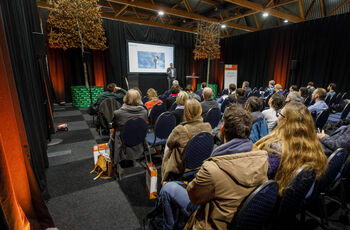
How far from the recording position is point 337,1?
27.3 ft

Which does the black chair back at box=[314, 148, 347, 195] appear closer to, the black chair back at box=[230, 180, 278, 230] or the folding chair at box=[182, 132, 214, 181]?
the black chair back at box=[230, 180, 278, 230]

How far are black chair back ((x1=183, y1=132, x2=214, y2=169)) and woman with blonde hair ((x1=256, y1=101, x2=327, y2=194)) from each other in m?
0.59

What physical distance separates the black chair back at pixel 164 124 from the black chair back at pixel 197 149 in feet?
3.18

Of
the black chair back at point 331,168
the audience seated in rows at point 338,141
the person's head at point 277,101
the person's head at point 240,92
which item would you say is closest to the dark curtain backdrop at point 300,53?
the person's head at point 240,92

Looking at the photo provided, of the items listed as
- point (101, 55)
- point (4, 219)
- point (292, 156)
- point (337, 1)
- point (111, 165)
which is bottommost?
point (111, 165)

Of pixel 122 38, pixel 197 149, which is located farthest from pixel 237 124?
pixel 122 38

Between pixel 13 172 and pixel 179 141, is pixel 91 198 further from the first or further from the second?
pixel 179 141

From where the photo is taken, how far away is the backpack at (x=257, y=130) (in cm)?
251

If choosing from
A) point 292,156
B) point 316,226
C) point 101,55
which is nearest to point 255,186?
point 292,156

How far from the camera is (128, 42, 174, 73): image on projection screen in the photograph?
31.7 feet

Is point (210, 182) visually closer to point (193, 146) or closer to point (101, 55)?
point (193, 146)

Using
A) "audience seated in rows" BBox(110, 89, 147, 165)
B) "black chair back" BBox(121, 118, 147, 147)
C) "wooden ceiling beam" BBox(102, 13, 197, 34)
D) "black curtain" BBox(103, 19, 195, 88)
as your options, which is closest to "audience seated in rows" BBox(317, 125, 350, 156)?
"black chair back" BBox(121, 118, 147, 147)

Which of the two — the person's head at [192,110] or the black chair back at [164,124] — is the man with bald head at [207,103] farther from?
the person's head at [192,110]

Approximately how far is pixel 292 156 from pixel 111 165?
7.40 feet
